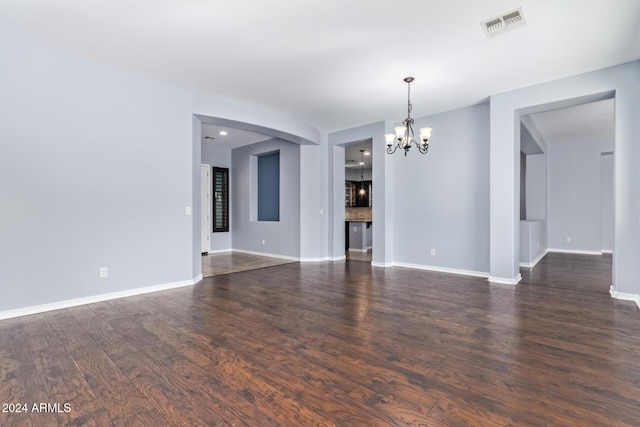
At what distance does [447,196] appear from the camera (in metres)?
5.41

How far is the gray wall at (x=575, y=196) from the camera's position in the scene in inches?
297

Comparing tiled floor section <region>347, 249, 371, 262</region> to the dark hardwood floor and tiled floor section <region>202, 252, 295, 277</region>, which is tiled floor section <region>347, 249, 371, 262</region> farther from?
the dark hardwood floor

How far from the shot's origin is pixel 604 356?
7.40ft

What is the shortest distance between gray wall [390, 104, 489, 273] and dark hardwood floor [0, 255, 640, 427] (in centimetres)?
150

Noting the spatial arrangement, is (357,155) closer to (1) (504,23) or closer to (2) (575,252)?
(2) (575,252)

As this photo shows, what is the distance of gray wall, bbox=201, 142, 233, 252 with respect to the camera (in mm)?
7926

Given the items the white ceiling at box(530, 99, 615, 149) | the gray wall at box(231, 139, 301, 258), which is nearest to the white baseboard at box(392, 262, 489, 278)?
the gray wall at box(231, 139, 301, 258)

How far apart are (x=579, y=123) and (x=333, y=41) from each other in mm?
5617

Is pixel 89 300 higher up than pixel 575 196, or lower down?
lower down

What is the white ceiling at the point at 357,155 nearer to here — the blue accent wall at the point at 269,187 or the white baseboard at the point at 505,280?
the blue accent wall at the point at 269,187

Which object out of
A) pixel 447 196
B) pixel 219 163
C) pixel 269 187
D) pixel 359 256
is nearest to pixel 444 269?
pixel 447 196

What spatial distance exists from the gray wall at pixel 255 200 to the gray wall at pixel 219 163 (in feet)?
0.36

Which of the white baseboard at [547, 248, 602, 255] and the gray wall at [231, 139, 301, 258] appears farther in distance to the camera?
the white baseboard at [547, 248, 602, 255]

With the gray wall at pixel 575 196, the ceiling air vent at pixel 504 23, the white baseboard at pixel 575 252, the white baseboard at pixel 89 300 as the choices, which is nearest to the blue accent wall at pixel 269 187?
the white baseboard at pixel 89 300
